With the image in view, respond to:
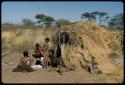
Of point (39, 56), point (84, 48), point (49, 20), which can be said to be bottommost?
point (49, 20)

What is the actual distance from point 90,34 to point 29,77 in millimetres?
3168

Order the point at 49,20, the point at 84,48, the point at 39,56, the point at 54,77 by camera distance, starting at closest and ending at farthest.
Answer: the point at 54,77
the point at 84,48
the point at 39,56
the point at 49,20

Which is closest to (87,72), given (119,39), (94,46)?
(94,46)

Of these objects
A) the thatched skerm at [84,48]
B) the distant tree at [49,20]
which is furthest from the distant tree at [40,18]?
the thatched skerm at [84,48]

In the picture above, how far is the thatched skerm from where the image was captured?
38.7ft

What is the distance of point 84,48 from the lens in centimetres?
1218

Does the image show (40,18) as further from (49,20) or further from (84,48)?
(84,48)

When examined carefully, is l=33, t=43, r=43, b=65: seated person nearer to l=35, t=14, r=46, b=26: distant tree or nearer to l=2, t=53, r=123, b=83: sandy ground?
l=2, t=53, r=123, b=83: sandy ground

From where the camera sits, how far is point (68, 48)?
12.1 meters

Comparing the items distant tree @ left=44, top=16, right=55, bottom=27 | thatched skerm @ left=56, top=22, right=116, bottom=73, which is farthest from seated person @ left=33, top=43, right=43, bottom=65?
distant tree @ left=44, top=16, right=55, bottom=27

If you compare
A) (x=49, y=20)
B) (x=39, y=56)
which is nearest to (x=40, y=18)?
(x=49, y=20)

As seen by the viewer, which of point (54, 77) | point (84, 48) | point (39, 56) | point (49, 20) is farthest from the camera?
point (49, 20)

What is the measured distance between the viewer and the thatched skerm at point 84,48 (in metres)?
11.8

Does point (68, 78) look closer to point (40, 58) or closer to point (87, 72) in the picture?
point (87, 72)
